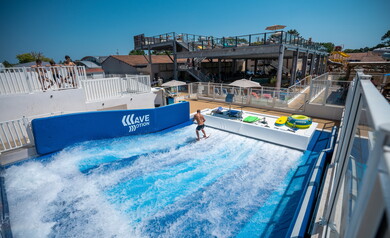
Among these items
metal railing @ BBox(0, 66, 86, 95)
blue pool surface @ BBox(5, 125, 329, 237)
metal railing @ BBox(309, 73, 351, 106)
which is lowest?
blue pool surface @ BBox(5, 125, 329, 237)

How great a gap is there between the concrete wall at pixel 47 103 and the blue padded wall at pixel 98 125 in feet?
5.84

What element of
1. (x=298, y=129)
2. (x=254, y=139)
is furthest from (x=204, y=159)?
(x=298, y=129)

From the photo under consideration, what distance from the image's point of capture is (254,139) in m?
9.09

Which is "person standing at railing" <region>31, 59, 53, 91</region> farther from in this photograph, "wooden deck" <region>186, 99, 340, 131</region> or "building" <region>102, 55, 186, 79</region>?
"building" <region>102, 55, 186, 79</region>

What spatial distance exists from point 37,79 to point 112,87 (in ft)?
10.8

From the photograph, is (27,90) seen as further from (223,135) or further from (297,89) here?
(297,89)

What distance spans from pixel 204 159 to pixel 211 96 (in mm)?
8940

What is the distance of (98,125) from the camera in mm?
8438

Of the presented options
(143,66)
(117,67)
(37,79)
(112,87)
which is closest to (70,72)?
(37,79)

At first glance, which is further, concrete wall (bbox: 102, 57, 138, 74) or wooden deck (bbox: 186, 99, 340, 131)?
concrete wall (bbox: 102, 57, 138, 74)

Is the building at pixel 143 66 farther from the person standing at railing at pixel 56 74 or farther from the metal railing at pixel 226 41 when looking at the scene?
the person standing at railing at pixel 56 74

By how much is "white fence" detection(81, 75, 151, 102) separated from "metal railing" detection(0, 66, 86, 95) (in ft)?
2.12

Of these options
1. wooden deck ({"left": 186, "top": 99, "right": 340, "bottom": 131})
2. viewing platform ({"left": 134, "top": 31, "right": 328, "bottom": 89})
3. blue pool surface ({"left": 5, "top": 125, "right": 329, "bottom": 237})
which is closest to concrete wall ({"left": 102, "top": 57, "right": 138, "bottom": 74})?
viewing platform ({"left": 134, "top": 31, "right": 328, "bottom": 89})

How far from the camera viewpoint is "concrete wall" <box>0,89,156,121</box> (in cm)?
761
